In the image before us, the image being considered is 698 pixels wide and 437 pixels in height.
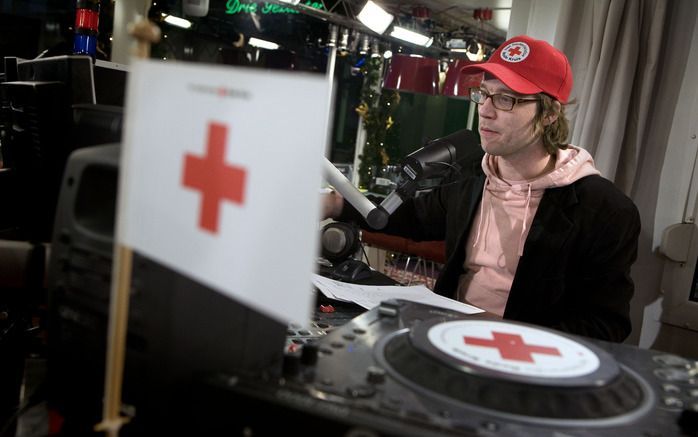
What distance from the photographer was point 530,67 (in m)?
1.69

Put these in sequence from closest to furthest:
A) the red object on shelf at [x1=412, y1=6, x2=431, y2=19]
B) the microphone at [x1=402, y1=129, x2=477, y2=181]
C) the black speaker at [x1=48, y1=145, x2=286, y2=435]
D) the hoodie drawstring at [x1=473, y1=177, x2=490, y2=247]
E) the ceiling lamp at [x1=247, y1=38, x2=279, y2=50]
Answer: the black speaker at [x1=48, y1=145, x2=286, y2=435]
the microphone at [x1=402, y1=129, x2=477, y2=181]
the hoodie drawstring at [x1=473, y1=177, x2=490, y2=247]
the ceiling lamp at [x1=247, y1=38, x2=279, y2=50]
the red object on shelf at [x1=412, y1=6, x2=431, y2=19]

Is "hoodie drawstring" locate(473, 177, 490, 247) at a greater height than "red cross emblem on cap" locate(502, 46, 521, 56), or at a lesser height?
lesser

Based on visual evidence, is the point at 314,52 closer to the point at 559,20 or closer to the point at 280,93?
the point at 559,20

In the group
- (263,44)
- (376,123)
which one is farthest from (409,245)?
(263,44)

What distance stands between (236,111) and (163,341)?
0.79ft

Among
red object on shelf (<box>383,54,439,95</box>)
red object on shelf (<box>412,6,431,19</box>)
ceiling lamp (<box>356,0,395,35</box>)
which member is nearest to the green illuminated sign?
ceiling lamp (<box>356,0,395,35</box>)

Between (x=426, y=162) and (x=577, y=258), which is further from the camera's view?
(x=577, y=258)

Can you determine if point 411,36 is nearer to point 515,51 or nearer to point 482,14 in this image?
point 482,14

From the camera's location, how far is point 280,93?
471 mm

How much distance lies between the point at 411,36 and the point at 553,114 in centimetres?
687

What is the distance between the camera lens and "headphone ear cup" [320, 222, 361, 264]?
1576 mm

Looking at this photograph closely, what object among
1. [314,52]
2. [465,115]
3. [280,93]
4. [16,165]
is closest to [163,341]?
[280,93]

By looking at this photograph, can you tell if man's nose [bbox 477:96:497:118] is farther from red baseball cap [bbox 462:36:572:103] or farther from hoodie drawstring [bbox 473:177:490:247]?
hoodie drawstring [bbox 473:177:490:247]

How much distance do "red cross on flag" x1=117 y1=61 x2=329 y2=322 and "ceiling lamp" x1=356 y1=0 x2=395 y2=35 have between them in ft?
22.0
